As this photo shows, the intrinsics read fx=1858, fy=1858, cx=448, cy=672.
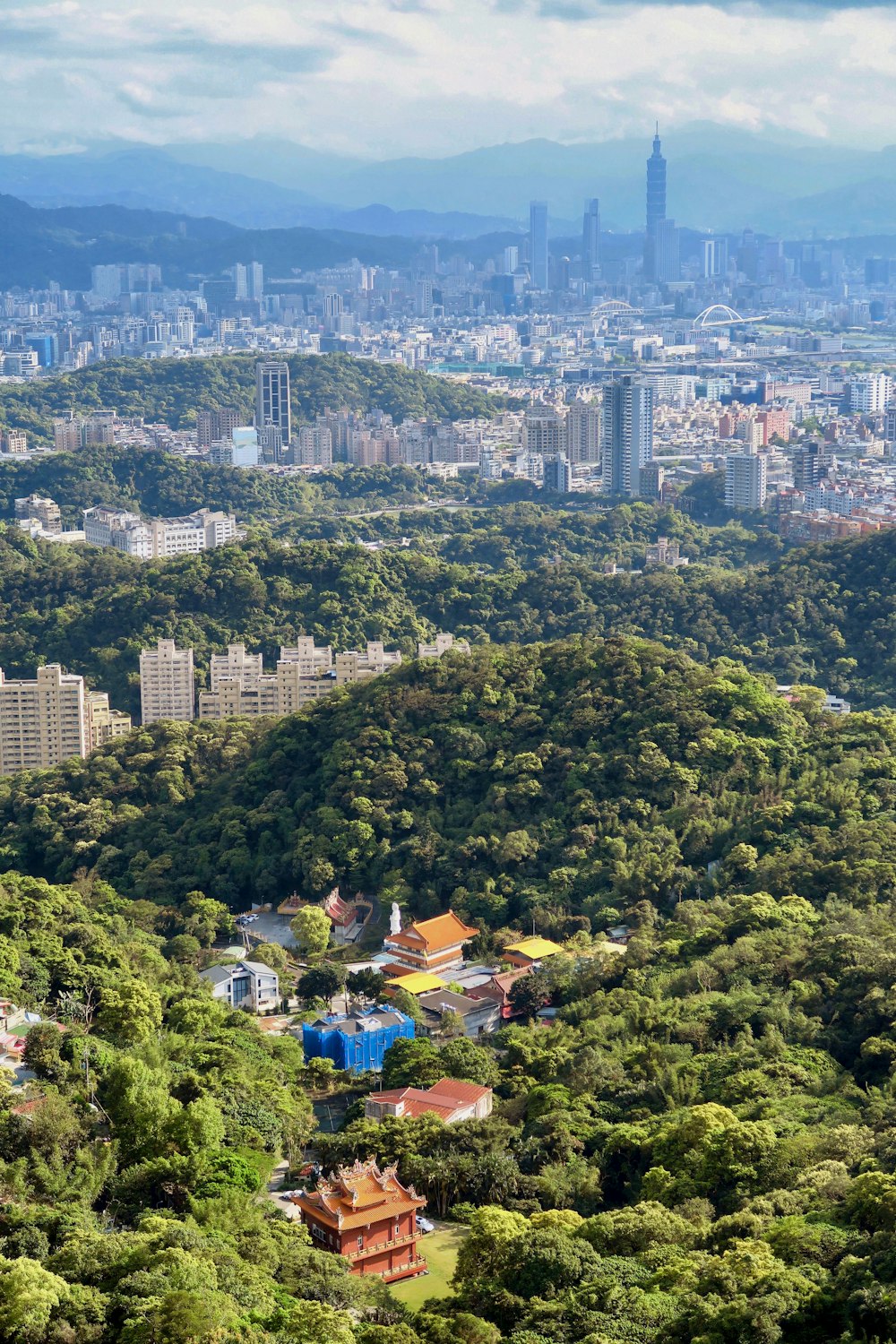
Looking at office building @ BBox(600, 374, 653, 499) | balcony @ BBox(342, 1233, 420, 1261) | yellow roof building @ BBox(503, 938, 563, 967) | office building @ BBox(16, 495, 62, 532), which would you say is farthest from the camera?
office building @ BBox(600, 374, 653, 499)

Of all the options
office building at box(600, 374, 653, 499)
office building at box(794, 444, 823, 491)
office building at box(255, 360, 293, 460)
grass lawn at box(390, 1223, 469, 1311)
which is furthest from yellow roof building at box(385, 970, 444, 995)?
office building at box(255, 360, 293, 460)

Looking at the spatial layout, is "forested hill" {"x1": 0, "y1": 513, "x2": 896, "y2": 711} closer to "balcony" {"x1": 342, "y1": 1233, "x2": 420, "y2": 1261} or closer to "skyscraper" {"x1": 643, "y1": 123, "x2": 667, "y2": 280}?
"balcony" {"x1": 342, "y1": 1233, "x2": 420, "y2": 1261}

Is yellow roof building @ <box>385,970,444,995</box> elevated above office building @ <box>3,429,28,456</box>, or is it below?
below

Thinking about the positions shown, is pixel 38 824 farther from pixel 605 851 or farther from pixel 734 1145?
pixel 734 1145

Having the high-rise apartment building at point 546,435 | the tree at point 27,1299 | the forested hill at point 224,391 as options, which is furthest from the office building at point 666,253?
the tree at point 27,1299

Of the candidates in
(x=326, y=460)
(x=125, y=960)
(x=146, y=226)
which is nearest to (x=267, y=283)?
(x=146, y=226)

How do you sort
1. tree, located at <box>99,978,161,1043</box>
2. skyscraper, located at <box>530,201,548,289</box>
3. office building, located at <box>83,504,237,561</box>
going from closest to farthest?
tree, located at <box>99,978,161,1043</box>
office building, located at <box>83,504,237,561</box>
skyscraper, located at <box>530,201,548,289</box>

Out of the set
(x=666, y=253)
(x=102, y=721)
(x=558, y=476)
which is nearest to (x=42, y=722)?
(x=102, y=721)

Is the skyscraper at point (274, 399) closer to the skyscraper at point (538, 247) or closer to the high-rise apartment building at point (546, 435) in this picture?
the high-rise apartment building at point (546, 435)
